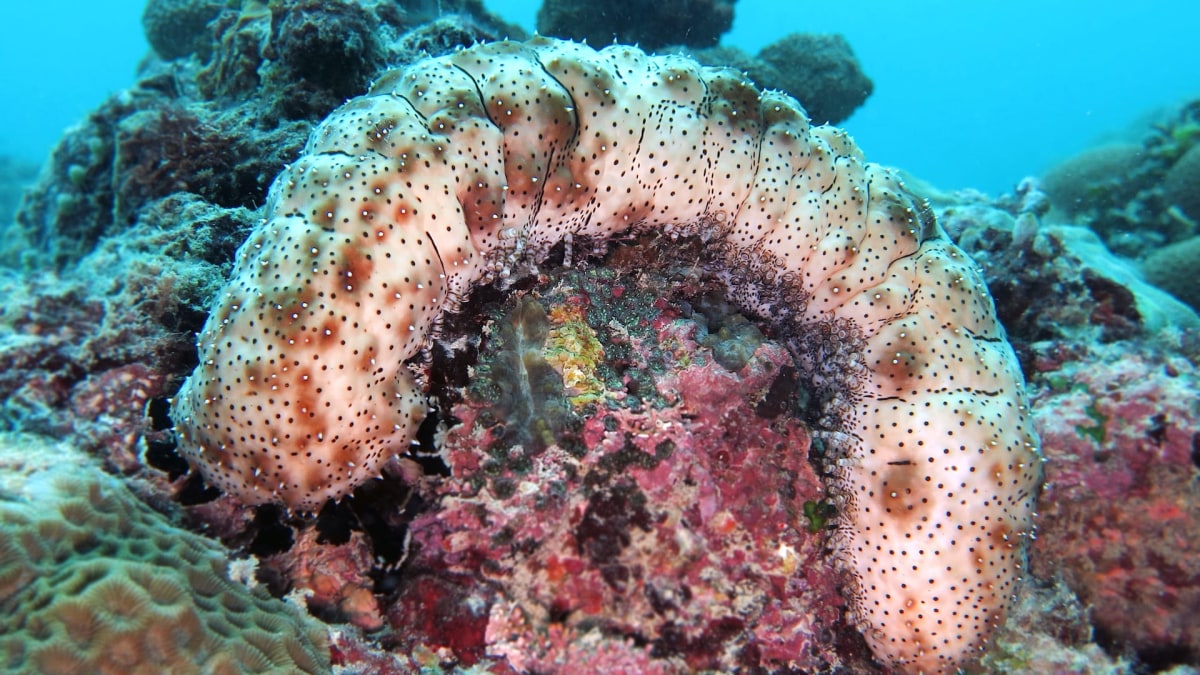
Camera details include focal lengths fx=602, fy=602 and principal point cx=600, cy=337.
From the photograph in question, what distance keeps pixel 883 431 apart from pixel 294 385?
9.87 ft

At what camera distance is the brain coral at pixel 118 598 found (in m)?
2.28

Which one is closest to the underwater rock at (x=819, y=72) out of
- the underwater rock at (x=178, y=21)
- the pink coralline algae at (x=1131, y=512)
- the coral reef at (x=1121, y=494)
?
the coral reef at (x=1121, y=494)

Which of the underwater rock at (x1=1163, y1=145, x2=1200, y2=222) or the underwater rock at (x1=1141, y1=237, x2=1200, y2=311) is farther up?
the underwater rock at (x1=1163, y1=145, x2=1200, y2=222)

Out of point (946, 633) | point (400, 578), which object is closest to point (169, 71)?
point (400, 578)

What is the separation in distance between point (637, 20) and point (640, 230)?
7.30 m

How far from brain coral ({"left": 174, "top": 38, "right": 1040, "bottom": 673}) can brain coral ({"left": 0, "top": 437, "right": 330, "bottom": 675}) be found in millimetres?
418

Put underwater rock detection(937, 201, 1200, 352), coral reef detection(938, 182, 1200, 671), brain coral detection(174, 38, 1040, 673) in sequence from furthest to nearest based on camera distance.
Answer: underwater rock detection(937, 201, 1200, 352), coral reef detection(938, 182, 1200, 671), brain coral detection(174, 38, 1040, 673)

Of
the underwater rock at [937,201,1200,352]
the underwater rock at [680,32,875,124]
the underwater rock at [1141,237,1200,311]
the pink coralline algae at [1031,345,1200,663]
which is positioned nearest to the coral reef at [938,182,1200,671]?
the pink coralline algae at [1031,345,1200,663]

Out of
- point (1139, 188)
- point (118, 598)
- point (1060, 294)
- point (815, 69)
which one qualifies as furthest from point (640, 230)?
point (1139, 188)

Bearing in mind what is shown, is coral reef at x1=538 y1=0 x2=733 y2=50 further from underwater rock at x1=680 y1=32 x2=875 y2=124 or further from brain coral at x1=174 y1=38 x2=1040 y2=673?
brain coral at x1=174 y1=38 x2=1040 y2=673

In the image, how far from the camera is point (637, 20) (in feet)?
31.1

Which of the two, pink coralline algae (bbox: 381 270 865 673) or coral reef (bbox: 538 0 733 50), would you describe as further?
coral reef (bbox: 538 0 733 50)

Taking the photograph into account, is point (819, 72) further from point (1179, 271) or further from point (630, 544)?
point (630, 544)

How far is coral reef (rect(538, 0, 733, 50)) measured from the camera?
9.37 m
